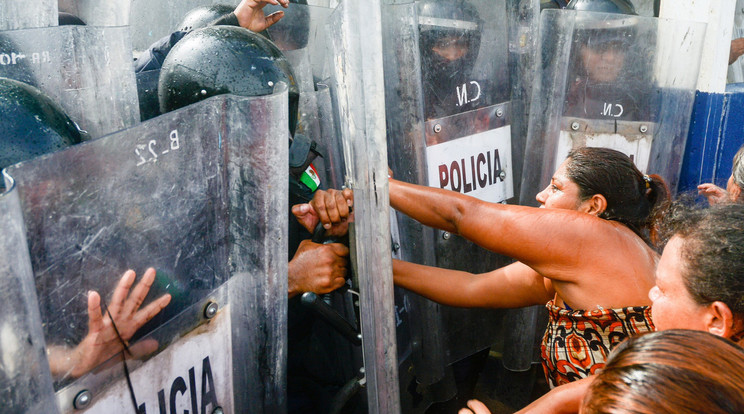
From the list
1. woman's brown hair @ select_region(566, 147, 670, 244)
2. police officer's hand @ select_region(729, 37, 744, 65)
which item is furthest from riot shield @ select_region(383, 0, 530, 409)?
police officer's hand @ select_region(729, 37, 744, 65)

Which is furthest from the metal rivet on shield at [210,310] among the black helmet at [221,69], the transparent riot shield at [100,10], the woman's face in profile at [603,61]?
the transparent riot shield at [100,10]

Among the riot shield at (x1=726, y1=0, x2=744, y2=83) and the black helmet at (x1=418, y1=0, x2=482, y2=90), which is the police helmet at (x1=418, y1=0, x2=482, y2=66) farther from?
the riot shield at (x1=726, y1=0, x2=744, y2=83)

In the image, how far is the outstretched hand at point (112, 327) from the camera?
1.17 meters

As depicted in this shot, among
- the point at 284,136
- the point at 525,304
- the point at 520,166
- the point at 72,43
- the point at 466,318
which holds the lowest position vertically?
the point at 466,318

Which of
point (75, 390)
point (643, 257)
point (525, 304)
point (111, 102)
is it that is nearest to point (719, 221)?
point (643, 257)

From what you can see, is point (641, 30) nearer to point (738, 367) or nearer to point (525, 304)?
point (525, 304)

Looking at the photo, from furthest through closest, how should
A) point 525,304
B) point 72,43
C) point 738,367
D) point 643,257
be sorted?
point 525,304 → point 643,257 → point 72,43 → point 738,367

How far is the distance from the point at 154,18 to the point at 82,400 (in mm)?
2872

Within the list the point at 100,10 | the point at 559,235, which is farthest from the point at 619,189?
the point at 100,10

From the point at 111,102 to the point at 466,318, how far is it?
6.22ft

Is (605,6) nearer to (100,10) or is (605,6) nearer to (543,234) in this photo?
(543,234)

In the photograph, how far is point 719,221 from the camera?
Answer: 149 cm

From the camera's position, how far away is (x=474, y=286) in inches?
92.9

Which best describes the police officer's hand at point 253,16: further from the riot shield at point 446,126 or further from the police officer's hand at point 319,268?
the police officer's hand at point 319,268
